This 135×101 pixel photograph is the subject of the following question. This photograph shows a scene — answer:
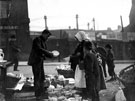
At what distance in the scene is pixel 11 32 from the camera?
98.9 feet

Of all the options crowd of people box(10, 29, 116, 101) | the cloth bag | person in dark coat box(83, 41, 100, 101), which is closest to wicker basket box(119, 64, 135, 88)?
crowd of people box(10, 29, 116, 101)

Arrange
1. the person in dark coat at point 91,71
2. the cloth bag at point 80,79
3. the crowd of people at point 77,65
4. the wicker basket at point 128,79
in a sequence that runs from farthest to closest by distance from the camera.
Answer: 1. the cloth bag at point 80,79
2. the wicker basket at point 128,79
3. the crowd of people at point 77,65
4. the person in dark coat at point 91,71

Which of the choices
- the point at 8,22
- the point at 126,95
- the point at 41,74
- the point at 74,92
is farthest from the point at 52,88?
the point at 8,22

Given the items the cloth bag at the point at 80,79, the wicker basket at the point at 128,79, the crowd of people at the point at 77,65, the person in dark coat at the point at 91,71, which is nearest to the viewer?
the person in dark coat at the point at 91,71

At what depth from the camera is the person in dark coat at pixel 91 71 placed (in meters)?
5.70

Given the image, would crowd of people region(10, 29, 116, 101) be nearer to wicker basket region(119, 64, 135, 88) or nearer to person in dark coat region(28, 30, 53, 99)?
person in dark coat region(28, 30, 53, 99)

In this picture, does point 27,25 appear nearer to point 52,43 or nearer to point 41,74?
point 52,43

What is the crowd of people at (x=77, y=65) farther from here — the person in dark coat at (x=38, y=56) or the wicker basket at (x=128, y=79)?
the wicker basket at (x=128, y=79)

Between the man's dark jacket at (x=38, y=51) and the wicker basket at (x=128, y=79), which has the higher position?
the man's dark jacket at (x=38, y=51)

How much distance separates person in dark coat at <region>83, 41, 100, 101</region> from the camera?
570 centimetres

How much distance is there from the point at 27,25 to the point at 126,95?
26.4 meters

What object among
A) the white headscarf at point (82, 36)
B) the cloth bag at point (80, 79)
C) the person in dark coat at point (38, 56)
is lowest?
the cloth bag at point (80, 79)

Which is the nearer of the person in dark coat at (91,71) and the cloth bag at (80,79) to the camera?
the person in dark coat at (91,71)

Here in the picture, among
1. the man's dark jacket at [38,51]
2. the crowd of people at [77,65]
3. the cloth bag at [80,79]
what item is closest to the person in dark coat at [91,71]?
the crowd of people at [77,65]
